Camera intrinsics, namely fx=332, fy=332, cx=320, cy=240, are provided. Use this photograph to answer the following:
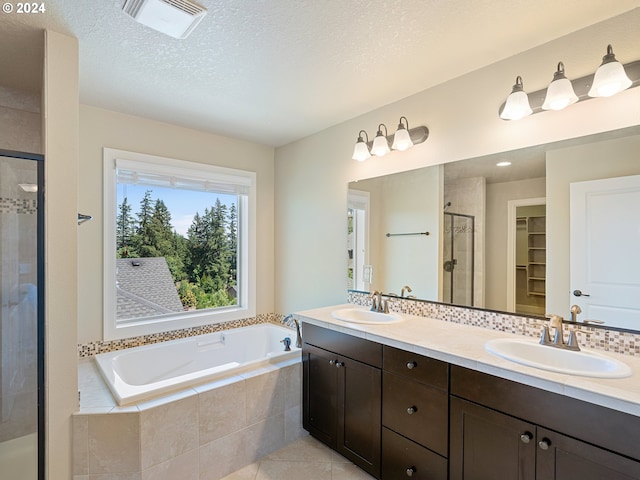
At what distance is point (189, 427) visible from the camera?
1.92 metres

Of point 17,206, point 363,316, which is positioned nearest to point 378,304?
point 363,316

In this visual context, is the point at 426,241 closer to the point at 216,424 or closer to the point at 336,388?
the point at 336,388

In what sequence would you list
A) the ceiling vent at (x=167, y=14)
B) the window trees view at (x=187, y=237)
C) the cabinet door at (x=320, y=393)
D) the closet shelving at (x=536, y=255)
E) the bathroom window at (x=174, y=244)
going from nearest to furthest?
the ceiling vent at (x=167, y=14) < the closet shelving at (x=536, y=255) < the cabinet door at (x=320, y=393) < the bathroom window at (x=174, y=244) < the window trees view at (x=187, y=237)

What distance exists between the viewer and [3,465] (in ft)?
6.00

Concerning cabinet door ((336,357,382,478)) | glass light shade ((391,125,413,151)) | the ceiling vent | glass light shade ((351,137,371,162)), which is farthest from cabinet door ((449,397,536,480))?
the ceiling vent

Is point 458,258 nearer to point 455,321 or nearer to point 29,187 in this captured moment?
point 455,321

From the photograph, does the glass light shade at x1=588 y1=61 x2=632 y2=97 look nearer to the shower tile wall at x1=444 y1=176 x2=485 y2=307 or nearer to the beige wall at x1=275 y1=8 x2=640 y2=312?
the beige wall at x1=275 y1=8 x2=640 y2=312

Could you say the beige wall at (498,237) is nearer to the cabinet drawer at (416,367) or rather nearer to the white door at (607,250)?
the white door at (607,250)

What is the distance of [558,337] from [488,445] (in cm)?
60

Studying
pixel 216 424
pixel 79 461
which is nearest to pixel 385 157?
pixel 216 424

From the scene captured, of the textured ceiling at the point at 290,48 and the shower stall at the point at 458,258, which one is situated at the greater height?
the textured ceiling at the point at 290,48

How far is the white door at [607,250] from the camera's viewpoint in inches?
59.5

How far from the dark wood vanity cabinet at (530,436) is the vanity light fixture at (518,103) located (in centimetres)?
134

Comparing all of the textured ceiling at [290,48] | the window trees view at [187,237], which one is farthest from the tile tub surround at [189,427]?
the textured ceiling at [290,48]
